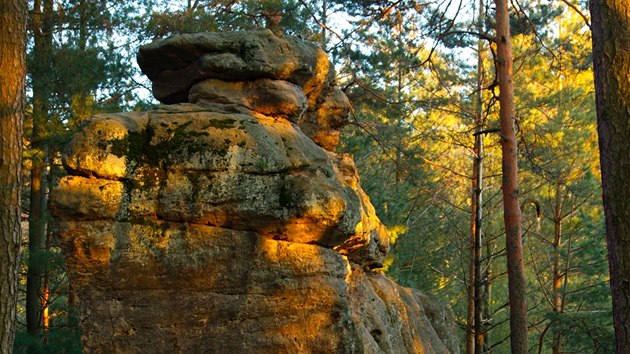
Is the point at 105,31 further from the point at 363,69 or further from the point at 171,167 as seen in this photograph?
the point at 171,167

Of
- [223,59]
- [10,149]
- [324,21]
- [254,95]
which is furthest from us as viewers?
[324,21]

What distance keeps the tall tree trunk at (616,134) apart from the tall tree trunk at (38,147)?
9900 millimetres

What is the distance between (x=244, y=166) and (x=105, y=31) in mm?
9029

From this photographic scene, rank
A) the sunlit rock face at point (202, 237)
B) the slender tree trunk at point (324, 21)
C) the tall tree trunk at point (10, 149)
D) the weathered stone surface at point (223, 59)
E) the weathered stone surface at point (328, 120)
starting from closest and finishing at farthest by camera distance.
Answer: the tall tree trunk at point (10, 149) → the sunlit rock face at point (202, 237) → the weathered stone surface at point (223, 59) → the weathered stone surface at point (328, 120) → the slender tree trunk at point (324, 21)

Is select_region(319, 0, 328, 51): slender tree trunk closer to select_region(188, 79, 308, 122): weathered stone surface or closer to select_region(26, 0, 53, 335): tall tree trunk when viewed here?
select_region(26, 0, 53, 335): tall tree trunk

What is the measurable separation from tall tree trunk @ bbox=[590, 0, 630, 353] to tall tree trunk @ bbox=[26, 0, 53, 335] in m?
9.90

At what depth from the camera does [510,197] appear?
11000 millimetres

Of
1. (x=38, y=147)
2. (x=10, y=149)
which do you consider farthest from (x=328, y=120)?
(x=38, y=147)

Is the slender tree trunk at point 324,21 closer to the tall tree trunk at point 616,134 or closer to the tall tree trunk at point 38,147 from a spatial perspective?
the tall tree trunk at point 38,147

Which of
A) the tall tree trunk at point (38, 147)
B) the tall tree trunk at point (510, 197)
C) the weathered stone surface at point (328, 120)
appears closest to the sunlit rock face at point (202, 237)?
the weathered stone surface at point (328, 120)

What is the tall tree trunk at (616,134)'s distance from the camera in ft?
15.0

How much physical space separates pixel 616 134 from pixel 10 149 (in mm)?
4727

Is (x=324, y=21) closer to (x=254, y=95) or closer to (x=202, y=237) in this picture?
(x=254, y=95)

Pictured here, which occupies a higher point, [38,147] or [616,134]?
[38,147]
